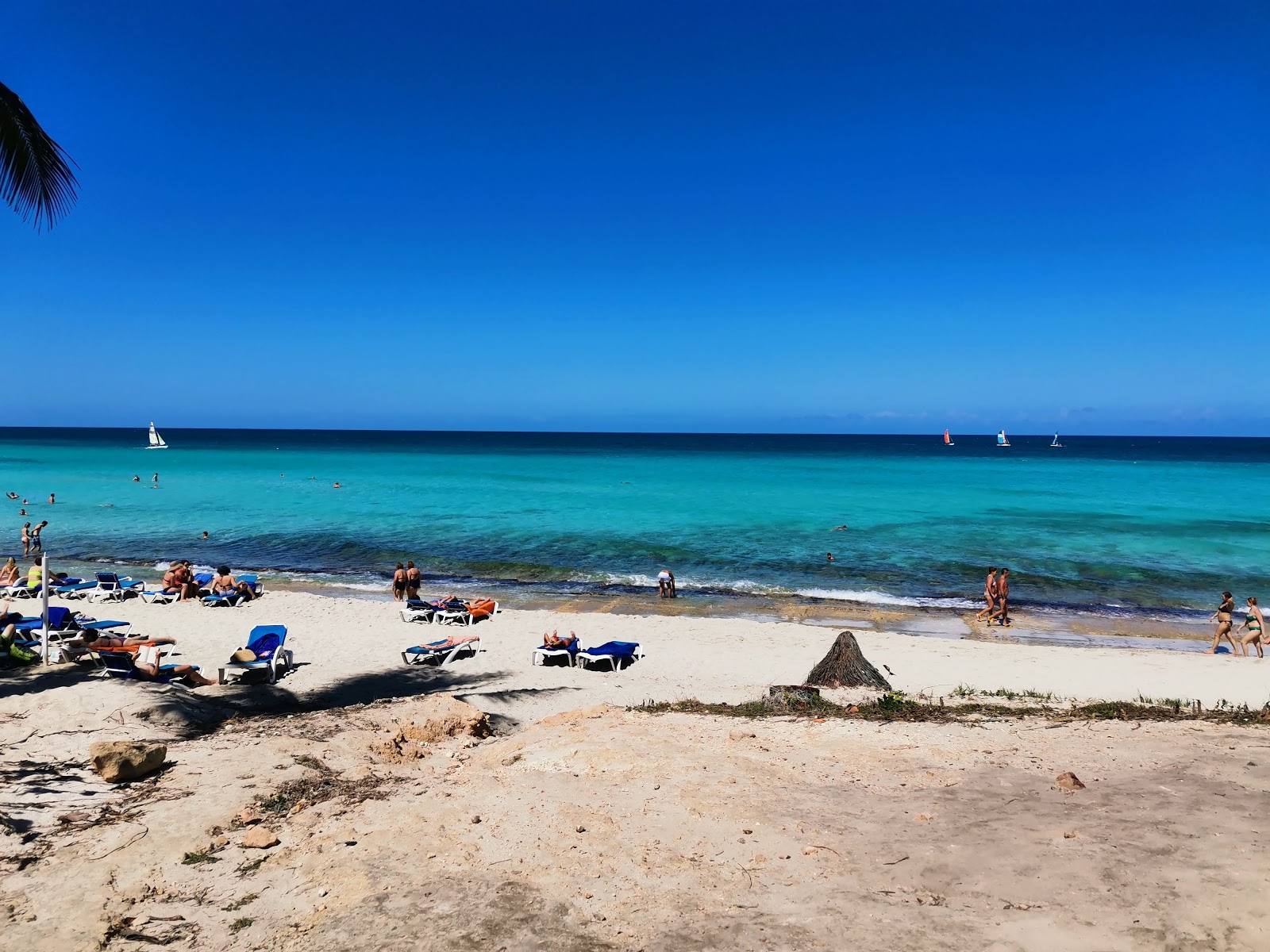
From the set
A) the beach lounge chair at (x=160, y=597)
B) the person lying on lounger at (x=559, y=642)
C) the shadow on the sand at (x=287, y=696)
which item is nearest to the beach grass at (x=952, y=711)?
the person lying on lounger at (x=559, y=642)

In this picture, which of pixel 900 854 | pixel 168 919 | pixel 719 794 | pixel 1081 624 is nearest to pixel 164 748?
pixel 168 919

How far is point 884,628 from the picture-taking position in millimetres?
17844

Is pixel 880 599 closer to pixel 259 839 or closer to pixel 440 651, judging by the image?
pixel 440 651

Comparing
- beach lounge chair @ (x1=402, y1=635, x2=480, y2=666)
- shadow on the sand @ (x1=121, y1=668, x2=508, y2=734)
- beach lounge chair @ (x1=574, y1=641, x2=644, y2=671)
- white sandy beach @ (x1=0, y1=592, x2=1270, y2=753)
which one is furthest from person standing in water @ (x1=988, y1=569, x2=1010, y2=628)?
beach lounge chair @ (x1=402, y1=635, x2=480, y2=666)

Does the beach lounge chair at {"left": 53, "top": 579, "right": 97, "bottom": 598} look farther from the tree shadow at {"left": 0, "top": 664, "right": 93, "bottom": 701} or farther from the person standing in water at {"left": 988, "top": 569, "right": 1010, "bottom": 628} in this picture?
the person standing in water at {"left": 988, "top": 569, "right": 1010, "bottom": 628}

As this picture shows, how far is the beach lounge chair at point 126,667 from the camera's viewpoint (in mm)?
→ 10336

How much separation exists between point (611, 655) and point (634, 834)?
7665mm

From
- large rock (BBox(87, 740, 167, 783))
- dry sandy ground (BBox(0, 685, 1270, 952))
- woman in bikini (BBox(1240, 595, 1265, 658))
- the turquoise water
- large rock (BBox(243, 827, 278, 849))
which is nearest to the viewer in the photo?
dry sandy ground (BBox(0, 685, 1270, 952))

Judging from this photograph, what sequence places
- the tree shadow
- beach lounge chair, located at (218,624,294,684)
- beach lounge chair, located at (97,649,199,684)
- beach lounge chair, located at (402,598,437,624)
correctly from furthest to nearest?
beach lounge chair, located at (402,598,437,624), beach lounge chair, located at (218,624,294,684), beach lounge chair, located at (97,649,199,684), the tree shadow

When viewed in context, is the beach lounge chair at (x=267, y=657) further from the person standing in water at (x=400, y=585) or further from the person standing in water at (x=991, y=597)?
the person standing in water at (x=991, y=597)

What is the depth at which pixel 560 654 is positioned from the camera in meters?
13.3

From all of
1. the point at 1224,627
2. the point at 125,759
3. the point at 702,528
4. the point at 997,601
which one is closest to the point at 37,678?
the point at 125,759

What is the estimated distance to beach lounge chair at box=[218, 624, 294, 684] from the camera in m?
11.4

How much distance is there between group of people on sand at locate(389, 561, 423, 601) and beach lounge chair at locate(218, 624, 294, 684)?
18.5 feet
